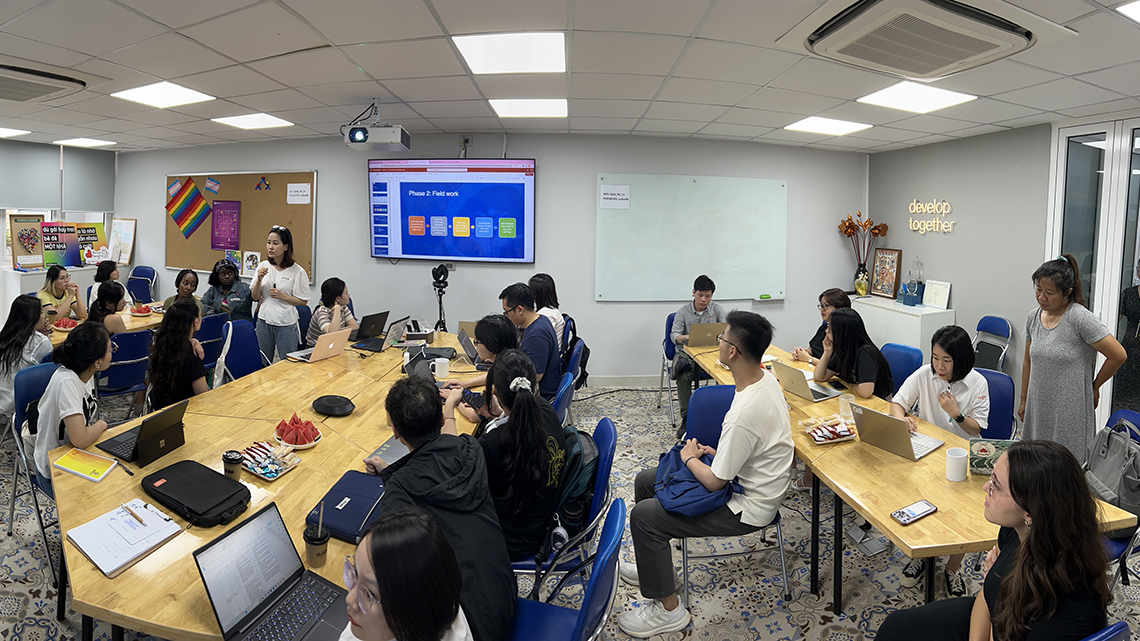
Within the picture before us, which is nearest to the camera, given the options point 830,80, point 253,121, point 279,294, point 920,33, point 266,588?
point 266,588

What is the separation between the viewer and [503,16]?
2855mm

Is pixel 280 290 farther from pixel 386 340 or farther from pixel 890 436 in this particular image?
pixel 890 436

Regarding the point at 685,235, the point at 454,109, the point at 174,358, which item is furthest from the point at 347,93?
the point at 685,235

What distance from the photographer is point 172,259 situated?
25.8 ft

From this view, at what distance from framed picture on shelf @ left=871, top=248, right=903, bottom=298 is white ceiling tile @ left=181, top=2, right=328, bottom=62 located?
20.9 ft

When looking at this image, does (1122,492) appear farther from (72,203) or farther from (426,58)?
(72,203)

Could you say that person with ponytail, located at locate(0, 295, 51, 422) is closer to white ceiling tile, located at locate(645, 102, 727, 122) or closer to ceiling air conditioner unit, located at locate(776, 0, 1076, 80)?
white ceiling tile, located at locate(645, 102, 727, 122)

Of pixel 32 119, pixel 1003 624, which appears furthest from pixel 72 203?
pixel 1003 624

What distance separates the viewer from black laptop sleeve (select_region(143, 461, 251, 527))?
1910 mm

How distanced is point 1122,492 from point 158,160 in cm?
1018

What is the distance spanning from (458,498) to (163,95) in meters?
4.86

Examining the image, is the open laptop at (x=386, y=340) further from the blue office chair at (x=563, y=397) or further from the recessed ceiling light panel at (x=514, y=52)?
the recessed ceiling light panel at (x=514, y=52)

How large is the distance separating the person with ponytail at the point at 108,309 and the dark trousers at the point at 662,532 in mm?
4573

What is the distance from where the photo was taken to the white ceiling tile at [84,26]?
9.23 feet
